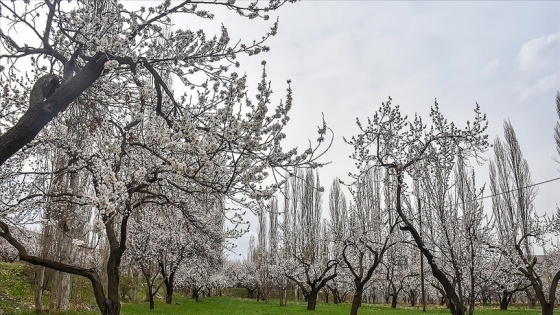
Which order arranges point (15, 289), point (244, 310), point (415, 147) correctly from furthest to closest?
point (244, 310)
point (15, 289)
point (415, 147)

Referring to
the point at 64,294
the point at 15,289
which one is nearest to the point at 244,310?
the point at 64,294

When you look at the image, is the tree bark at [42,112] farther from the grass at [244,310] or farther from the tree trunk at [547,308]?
the tree trunk at [547,308]

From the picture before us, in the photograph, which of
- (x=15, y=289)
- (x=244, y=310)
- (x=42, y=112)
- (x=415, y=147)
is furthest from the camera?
(x=244, y=310)

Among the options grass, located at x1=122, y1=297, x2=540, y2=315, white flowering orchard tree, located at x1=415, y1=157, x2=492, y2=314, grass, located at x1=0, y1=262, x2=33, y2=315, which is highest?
white flowering orchard tree, located at x1=415, y1=157, x2=492, y2=314

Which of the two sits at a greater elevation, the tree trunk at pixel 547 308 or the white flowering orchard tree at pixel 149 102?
the white flowering orchard tree at pixel 149 102

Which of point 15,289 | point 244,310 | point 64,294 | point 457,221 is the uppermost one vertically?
point 457,221

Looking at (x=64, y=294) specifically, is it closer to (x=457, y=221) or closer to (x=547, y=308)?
(x=457, y=221)

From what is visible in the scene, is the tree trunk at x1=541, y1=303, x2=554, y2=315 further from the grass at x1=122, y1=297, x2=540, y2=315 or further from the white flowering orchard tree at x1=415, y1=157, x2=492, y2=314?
the grass at x1=122, y1=297, x2=540, y2=315

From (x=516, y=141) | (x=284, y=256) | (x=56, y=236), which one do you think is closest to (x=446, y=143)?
(x=56, y=236)

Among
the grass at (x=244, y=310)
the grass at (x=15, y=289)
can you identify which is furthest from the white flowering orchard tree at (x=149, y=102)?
the grass at (x=244, y=310)

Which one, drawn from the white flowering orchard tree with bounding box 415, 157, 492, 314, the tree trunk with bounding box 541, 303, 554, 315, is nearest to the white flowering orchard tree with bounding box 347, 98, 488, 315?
the white flowering orchard tree with bounding box 415, 157, 492, 314

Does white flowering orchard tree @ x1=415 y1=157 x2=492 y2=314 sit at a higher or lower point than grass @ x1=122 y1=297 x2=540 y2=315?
higher

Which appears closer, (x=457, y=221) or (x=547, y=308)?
(x=457, y=221)

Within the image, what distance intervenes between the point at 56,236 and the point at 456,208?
13.9 metres
